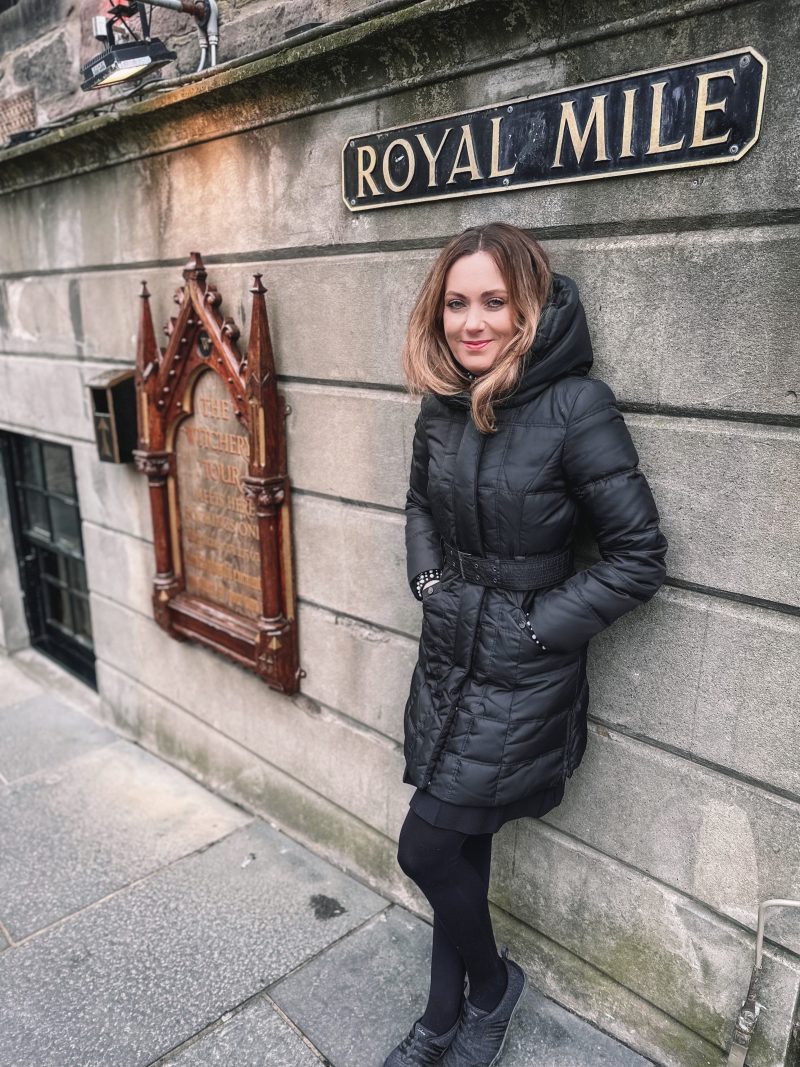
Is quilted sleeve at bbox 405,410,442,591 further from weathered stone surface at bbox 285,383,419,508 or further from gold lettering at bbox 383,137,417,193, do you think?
gold lettering at bbox 383,137,417,193

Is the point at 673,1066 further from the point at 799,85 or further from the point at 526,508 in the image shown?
the point at 799,85

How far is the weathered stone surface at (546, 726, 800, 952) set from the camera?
2.29 meters

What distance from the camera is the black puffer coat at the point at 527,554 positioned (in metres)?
2.12

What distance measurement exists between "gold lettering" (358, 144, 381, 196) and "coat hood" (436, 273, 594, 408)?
0.96m

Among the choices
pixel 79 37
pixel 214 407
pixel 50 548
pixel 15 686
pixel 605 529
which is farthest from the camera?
pixel 15 686

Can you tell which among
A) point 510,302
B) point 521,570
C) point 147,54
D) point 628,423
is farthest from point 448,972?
point 147,54

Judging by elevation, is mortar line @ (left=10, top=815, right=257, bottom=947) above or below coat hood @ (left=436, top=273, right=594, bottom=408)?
below

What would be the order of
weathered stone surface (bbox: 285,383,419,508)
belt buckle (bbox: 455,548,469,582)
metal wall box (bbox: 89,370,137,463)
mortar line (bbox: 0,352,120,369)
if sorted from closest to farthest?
belt buckle (bbox: 455,548,469,582) → weathered stone surface (bbox: 285,383,419,508) → metal wall box (bbox: 89,370,137,463) → mortar line (bbox: 0,352,120,369)

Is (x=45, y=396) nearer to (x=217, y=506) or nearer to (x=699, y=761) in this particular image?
(x=217, y=506)

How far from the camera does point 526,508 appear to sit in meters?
2.18

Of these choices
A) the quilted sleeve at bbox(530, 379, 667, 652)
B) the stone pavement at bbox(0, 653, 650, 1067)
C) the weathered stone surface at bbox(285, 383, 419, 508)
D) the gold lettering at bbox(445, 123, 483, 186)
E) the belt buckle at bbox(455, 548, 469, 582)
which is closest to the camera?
the quilted sleeve at bbox(530, 379, 667, 652)

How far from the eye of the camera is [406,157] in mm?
2697

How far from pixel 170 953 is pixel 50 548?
3.40 metres

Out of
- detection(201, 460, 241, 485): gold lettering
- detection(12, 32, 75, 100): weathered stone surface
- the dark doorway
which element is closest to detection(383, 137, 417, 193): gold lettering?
detection(201, 460, 241, 485): gold lettering
